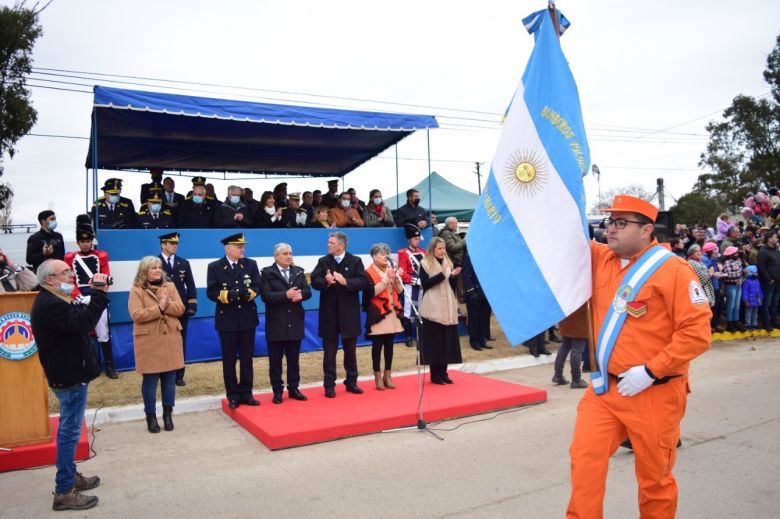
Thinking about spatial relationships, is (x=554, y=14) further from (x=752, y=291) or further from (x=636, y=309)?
(x=752, y=291)

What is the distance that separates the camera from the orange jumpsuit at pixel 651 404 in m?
→ 3.18

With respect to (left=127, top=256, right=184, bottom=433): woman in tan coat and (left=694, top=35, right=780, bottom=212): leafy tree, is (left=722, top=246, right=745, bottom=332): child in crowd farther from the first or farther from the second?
(left=694, top=35, right=780, bottom=212): leafy tree

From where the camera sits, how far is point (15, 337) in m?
5.77

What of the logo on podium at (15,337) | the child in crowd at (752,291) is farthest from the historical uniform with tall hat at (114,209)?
the child in crowd at (752,291)

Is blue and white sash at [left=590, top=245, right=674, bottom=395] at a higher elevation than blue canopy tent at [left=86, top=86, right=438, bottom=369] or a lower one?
lower

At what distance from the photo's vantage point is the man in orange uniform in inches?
126

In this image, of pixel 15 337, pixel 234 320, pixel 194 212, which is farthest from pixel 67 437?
pixel 194 212

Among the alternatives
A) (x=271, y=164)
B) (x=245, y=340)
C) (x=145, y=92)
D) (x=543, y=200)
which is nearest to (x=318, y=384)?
(x=245, y=340)

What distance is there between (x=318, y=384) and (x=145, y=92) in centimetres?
518

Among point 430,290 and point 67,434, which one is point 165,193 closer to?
point 430,290

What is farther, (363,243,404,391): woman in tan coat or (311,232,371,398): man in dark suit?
(363,243,404,391): woman in tan coat

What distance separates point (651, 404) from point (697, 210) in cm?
4281

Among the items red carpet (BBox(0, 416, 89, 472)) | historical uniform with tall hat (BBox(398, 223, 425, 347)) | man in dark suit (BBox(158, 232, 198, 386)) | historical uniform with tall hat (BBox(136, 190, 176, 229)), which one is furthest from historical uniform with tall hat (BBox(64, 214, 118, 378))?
historical uniform with tall hat (BBox(398, 223, 425, 347))

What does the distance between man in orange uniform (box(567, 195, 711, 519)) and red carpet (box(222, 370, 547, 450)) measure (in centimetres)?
354
